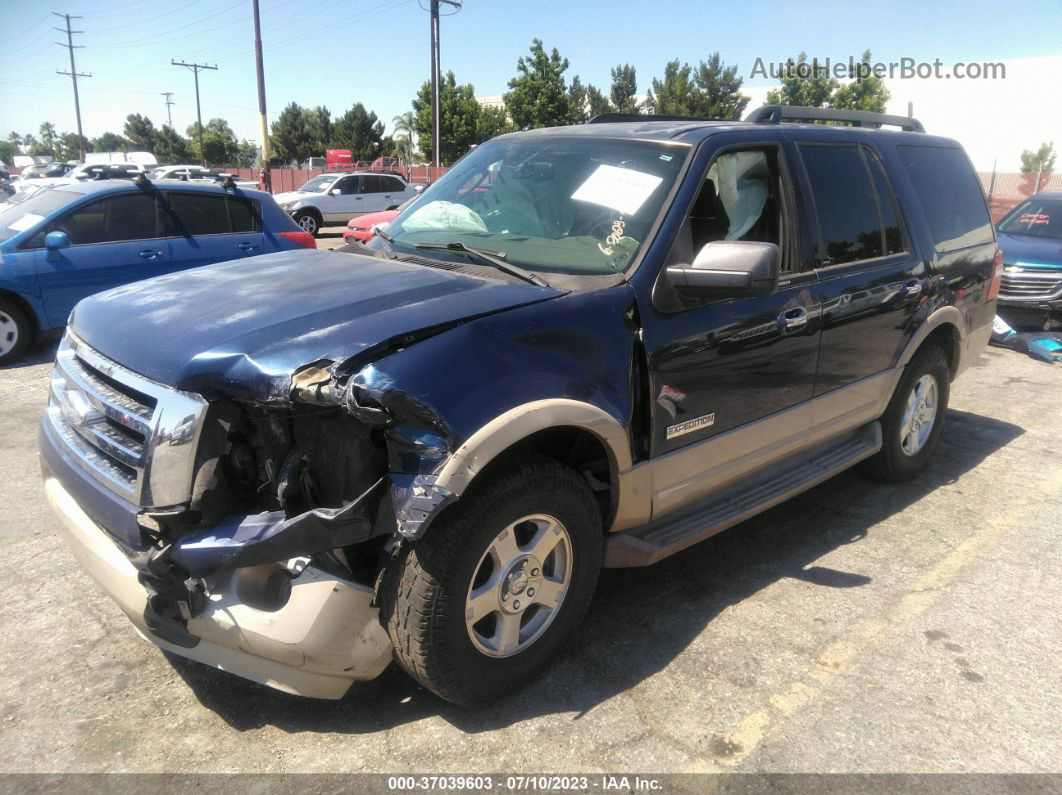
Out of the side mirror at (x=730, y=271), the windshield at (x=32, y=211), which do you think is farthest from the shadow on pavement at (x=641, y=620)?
the windshield at (x=32, y=211)

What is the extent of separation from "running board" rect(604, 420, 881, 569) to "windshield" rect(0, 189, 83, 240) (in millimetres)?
7002

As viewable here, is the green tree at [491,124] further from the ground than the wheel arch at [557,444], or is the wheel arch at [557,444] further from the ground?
the green tree at [491,124]

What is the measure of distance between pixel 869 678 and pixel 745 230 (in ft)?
6.40

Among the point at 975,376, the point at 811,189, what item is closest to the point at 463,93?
the point at 975,376

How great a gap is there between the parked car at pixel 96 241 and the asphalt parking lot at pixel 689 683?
12.6 feet

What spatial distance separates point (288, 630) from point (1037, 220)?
38.5ft

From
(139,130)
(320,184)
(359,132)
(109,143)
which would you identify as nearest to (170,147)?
(139,130)

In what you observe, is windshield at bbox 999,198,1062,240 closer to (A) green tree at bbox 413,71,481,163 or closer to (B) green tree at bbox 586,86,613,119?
(A) green tree at bbox 413,71,481,163

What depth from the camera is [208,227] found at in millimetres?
8141

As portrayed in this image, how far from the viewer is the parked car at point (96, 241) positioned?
7306 mm

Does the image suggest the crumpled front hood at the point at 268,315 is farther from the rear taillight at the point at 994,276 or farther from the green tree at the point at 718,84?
the green tree at the point at 718,84

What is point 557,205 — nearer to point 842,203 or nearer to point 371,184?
point 842,203

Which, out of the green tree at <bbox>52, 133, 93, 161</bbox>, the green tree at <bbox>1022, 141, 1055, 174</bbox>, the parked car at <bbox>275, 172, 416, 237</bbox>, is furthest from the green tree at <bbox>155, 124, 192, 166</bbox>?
the green tree at <bbox>1022, 141, 1055, 174</bbox>

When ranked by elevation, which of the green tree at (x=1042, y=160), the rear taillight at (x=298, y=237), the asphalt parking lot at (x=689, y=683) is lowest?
the asphalt parking lot at (x=689, y=683)
